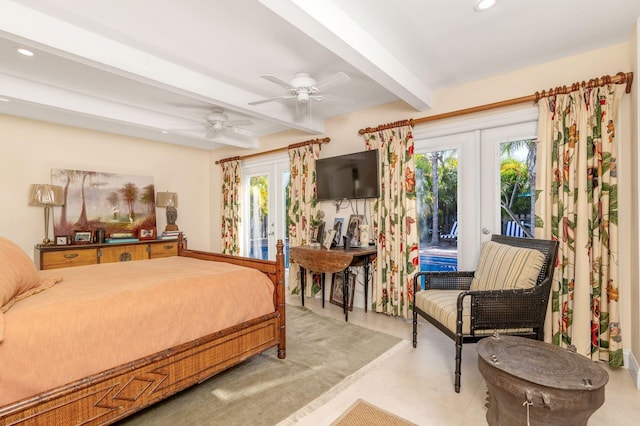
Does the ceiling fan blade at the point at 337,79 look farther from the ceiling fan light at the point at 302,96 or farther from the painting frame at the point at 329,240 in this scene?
the painting frame at the point at 329,240

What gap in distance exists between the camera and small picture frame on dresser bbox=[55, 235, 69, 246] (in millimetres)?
3718

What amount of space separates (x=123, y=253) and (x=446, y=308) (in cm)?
395

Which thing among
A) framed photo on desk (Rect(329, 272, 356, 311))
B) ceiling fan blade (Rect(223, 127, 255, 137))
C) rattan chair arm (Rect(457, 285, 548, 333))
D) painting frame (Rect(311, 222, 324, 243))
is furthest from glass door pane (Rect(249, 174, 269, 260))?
rattan chair arm (Rect(457, 285, 548, 333))

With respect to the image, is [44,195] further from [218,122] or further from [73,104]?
[218,122]

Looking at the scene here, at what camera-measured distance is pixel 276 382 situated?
2035 millimetres

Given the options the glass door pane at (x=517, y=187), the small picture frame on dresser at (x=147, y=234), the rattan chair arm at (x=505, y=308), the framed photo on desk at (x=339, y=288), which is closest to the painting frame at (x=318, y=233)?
the framed photo on desk at (x=339, y=288)

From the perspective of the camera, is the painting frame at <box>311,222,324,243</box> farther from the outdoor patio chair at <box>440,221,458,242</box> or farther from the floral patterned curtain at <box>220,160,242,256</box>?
the floral patterned curtain at <box>220,160,242,256</box>

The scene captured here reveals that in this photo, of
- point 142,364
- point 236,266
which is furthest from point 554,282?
point 142,364

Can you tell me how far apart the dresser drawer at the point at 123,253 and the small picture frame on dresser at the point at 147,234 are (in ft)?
0.86

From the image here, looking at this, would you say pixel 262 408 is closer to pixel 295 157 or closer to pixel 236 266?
pixel 236 266

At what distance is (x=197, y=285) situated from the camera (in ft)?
6.26

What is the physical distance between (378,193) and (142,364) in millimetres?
2562

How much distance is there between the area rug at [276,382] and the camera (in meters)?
1.70

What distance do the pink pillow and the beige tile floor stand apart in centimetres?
149
